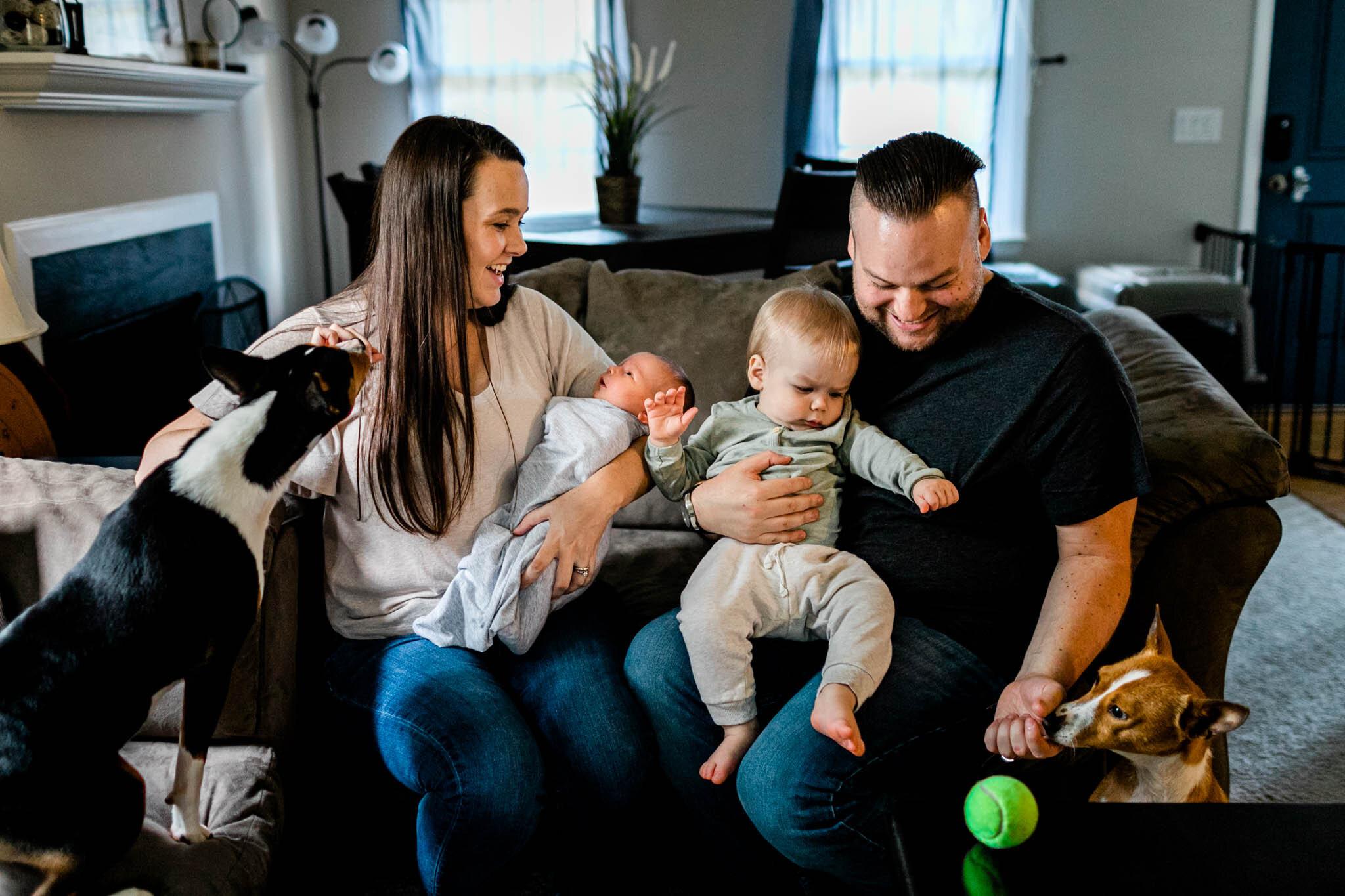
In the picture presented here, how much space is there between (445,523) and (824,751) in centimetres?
60

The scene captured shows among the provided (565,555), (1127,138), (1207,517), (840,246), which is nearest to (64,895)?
(565,555)

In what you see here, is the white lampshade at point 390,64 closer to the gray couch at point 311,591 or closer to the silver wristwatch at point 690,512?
the gray couch at point 311,591

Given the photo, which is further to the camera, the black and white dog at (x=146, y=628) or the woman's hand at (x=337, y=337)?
the woman's hand at (x=337, y=337)

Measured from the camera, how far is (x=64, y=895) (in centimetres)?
105

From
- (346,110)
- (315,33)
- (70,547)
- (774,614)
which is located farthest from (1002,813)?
(346,110)

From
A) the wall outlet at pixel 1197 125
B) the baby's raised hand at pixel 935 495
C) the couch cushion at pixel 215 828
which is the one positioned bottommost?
the couch cushion at pixel 215 828

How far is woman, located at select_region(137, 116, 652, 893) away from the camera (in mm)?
1328

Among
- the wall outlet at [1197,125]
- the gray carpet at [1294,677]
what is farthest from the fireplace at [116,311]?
the wall outlet at [1197,125]

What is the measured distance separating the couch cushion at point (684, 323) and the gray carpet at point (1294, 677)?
1.23 m

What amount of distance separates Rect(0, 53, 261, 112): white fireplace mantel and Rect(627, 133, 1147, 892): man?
1.84 m

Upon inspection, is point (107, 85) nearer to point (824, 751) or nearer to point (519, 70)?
point (519, 70)

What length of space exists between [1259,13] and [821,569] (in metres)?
4.05

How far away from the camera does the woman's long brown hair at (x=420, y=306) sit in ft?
4.51

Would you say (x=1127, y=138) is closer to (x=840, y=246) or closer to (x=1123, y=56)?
(x=1123, y=56)
